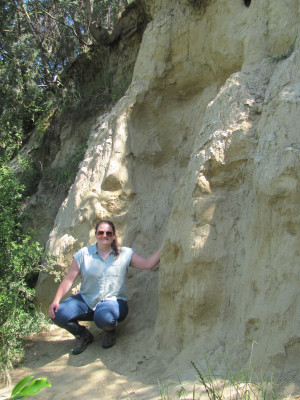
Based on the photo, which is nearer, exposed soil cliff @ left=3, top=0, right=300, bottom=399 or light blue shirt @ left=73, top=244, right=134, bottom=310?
exposed soil cliff @ left=3, top=0, right=300, bottom=399

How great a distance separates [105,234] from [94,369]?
124 cm

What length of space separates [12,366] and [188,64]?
12.9ft

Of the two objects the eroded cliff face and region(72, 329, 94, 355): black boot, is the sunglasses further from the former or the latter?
region(72, 329, 94, 355): black boot

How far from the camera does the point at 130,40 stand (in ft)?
22.3

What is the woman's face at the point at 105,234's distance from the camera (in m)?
4.06

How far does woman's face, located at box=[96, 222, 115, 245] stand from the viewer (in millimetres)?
4062

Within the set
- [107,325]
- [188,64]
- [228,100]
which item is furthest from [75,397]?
[188,64]

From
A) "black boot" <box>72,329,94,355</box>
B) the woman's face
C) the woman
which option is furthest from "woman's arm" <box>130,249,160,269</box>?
"black boot" <box>72,329,94,355</box>

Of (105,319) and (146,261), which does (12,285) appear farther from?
(146,261)

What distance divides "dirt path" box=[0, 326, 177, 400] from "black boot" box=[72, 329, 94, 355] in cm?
4

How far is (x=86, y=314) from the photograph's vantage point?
13.0ft

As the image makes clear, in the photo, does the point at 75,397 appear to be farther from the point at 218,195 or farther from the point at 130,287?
the point at 218,195

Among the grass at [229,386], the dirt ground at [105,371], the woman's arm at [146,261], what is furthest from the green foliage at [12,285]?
the grass at [229,386]

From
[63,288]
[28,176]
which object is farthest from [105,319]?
[28,176]
